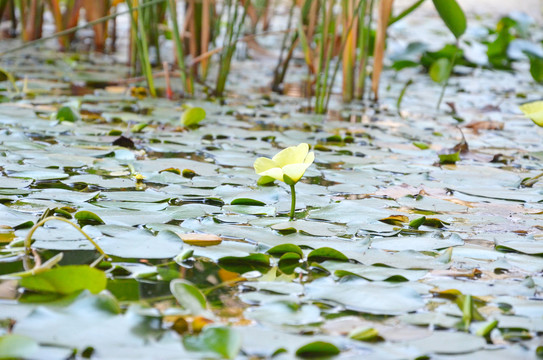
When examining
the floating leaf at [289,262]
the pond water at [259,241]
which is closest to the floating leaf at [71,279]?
the pond water at [259,241]

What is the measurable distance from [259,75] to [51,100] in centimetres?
119

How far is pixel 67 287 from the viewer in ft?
2.35

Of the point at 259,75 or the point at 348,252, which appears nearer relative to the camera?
the point at 348,252

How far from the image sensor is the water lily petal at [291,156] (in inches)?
39.9

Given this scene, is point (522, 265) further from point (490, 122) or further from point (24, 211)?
point (490, 122)

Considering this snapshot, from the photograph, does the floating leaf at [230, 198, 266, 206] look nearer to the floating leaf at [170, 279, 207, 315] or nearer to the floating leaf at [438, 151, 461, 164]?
the floating leaf at [170, 279, 207, 315]

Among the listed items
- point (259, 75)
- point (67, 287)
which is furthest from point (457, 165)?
point (259, 75)

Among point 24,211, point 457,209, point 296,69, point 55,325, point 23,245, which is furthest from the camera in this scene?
point 296,69

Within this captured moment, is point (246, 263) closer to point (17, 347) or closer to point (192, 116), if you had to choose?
point (17, 347)

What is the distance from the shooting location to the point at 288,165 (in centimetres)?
99

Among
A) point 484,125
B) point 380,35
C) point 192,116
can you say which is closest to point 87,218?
point 192,116

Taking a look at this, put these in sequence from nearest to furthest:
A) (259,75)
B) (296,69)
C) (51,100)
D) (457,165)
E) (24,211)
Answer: (24,211)
(457,165)
(51,100)
(259,75)
(296,69)

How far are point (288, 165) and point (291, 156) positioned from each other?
0.11 feet

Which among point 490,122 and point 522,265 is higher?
point 490,122
